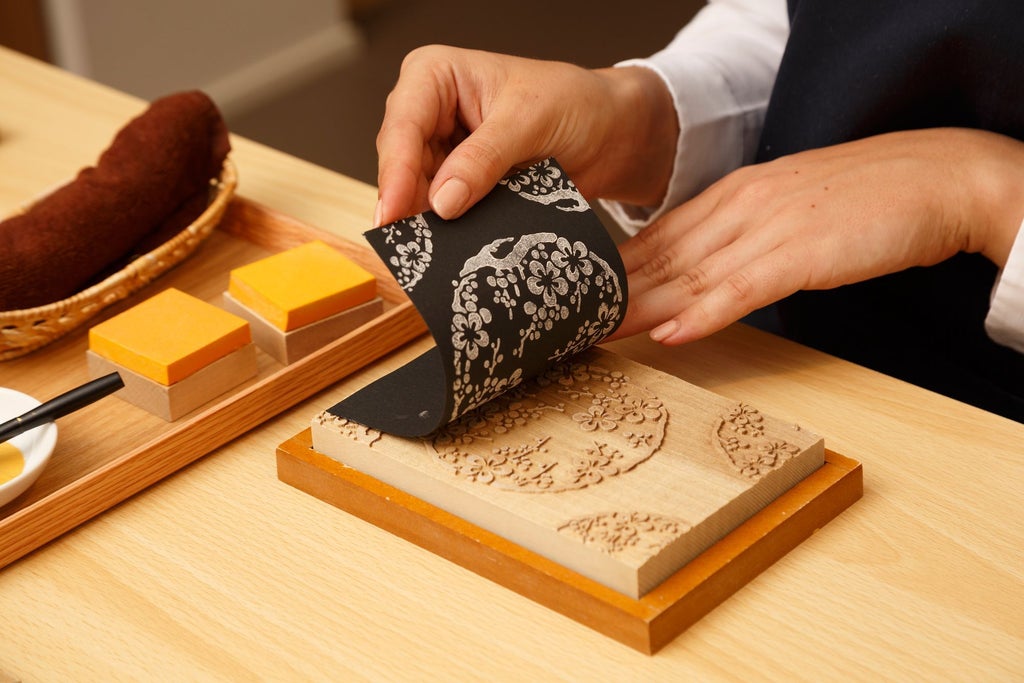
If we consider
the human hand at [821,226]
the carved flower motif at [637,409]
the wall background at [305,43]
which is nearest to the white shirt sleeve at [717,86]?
the human hand at [821,226]

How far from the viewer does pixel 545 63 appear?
90cm

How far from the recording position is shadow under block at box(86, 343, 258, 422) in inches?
30.9

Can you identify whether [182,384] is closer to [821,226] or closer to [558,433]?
[558,433]

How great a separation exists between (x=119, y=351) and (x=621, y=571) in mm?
396

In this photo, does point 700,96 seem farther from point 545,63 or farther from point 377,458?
point 377,458

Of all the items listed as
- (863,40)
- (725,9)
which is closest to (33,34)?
(725,9)

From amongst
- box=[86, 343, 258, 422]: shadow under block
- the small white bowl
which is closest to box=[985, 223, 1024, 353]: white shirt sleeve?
box=[86, 343, 258, 422]: shadow under block

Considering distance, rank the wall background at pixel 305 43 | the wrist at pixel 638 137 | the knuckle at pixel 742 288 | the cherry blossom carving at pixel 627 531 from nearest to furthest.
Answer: the cherry blossom carving at pixel 627 531 < the knuckle at pixel 742 288 < the wrist at pixel 638 137 < the wall background at pixel 305 43

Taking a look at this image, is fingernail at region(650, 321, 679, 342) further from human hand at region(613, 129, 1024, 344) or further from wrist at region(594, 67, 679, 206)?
wrist at region(594, 67, 679, 206)

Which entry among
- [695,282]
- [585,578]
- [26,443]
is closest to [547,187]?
[695,282]

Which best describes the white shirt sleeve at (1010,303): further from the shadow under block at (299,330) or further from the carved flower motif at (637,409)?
the shadow under block at (299,330)

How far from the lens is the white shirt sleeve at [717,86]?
106 centimetres

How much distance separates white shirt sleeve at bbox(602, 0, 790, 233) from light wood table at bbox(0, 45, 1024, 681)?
0.34 meters

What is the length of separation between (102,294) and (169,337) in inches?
5.1
